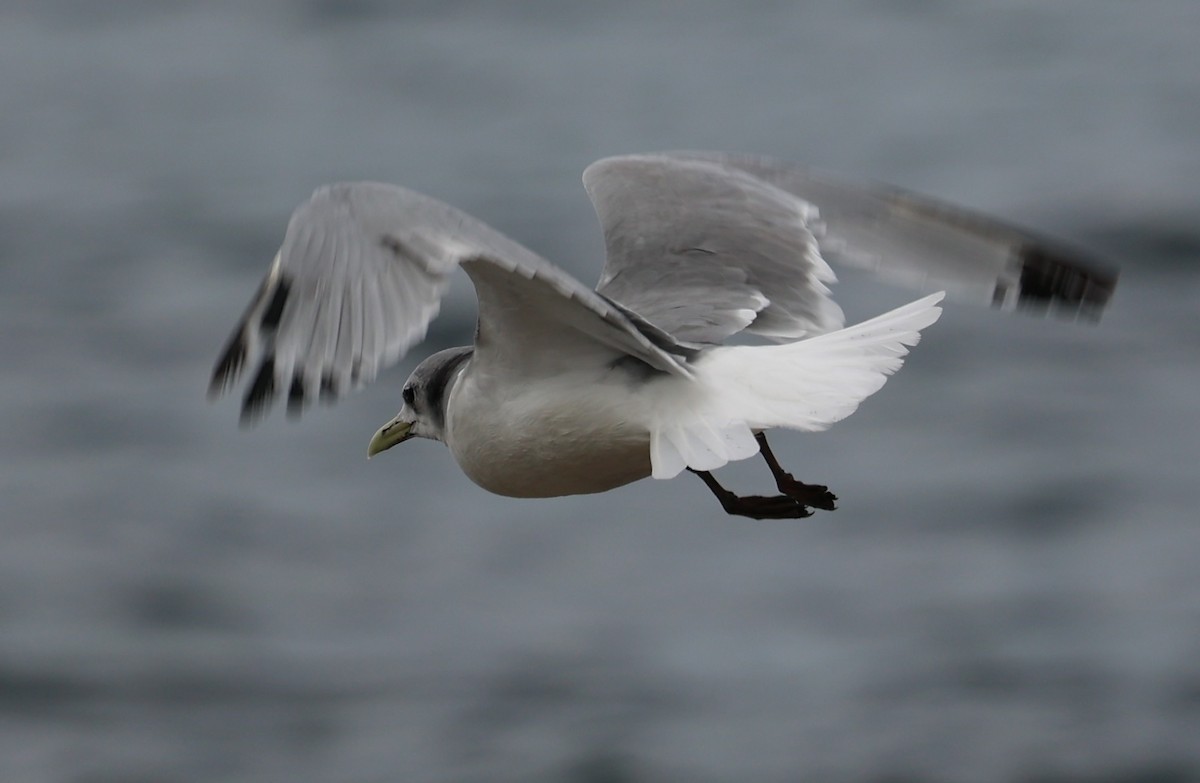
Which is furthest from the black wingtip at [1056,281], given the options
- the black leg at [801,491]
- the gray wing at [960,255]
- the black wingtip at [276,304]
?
the black wingtip at [276,304]

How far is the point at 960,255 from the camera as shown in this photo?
6.88 meters

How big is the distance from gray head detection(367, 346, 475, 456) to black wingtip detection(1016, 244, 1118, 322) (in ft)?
5.49

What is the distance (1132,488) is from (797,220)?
479 inches

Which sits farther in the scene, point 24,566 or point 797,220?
point 24,566

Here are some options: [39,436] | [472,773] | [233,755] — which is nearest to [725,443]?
[472,773]

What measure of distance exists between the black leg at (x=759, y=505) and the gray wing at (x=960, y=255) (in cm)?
79

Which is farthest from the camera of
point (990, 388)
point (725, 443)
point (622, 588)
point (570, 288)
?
point (990, 388)

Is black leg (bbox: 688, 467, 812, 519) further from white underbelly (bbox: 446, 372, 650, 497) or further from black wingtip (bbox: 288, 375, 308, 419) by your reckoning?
black wingtip (bbox: 288, 375, 308, 419)

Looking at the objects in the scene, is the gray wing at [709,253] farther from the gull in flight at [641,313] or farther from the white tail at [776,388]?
the white tail at [776,388]

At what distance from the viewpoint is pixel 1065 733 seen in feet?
52.4

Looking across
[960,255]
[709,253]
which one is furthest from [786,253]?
[960,255]

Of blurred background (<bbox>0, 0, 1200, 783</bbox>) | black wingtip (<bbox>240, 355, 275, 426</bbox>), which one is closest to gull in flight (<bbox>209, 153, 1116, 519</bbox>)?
black wingtip (<bbox>240, 355, 275, 426</bbox>)

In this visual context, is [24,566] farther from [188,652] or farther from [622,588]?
[622,588]

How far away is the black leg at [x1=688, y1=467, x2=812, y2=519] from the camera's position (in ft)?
21.2
